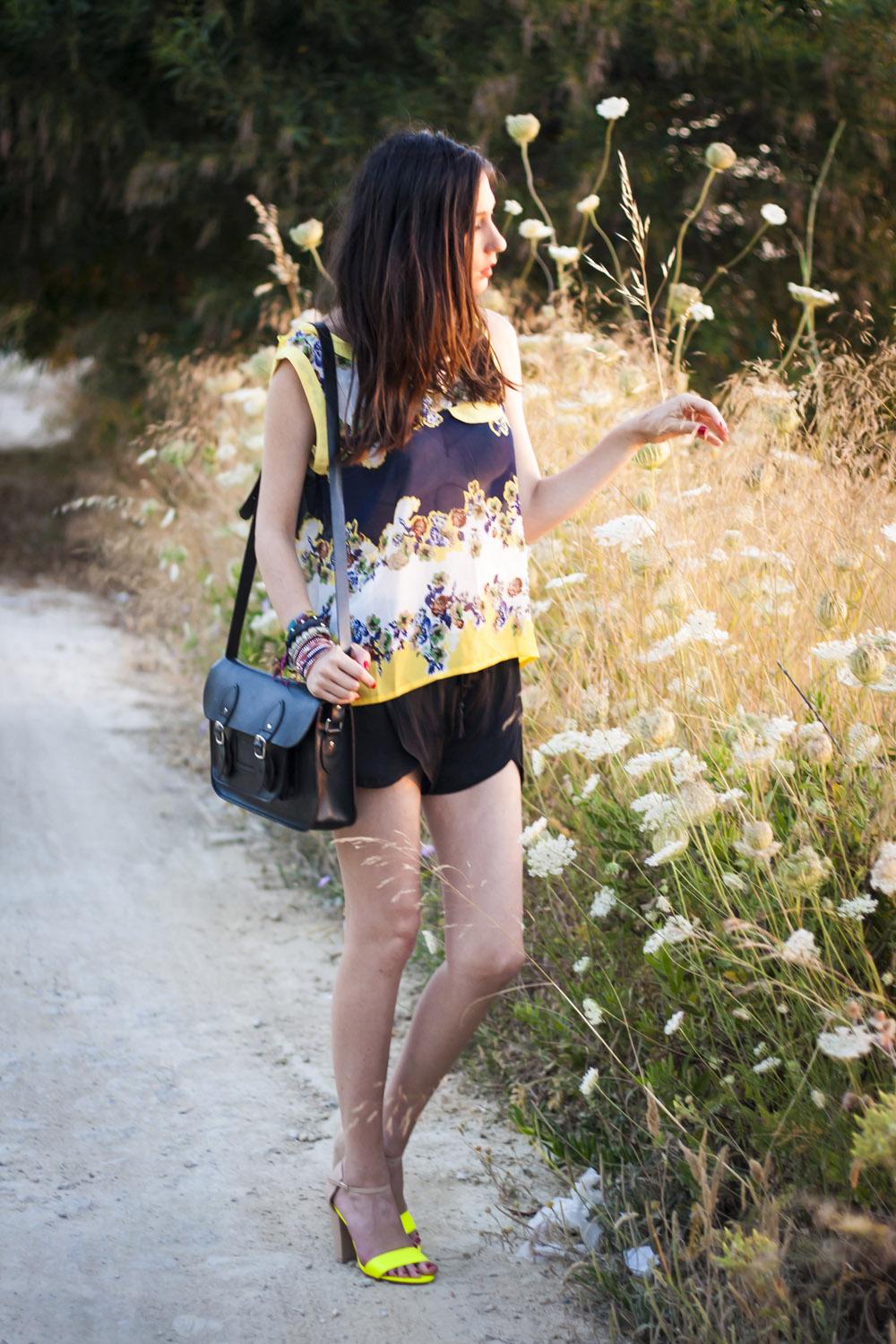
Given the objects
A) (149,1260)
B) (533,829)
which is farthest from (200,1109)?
(533,829)

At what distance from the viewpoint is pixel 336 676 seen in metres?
2.05

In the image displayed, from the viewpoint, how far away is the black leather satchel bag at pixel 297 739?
2113 millimetres

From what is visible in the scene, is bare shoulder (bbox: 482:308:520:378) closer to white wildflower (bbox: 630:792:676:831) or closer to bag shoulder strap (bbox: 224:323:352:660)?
bag shoulder strap (bbox: 224:323:352:660)

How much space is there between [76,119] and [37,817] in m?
5.01

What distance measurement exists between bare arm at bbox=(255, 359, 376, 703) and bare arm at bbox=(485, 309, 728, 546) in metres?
0.41

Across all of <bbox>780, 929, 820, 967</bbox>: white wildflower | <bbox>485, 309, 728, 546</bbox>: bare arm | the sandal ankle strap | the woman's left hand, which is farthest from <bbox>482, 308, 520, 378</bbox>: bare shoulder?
the sandal ankle strap

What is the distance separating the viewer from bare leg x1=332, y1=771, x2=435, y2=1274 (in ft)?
7.25

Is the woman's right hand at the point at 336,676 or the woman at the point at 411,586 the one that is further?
the woman at the point at 411,586

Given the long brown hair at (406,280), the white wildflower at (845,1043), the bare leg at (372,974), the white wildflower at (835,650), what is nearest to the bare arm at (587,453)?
the long brown hair at (406,280)

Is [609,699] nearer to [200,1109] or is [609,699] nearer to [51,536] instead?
[200,1109]

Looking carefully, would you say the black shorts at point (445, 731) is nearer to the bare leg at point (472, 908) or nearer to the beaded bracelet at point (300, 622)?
the bare leg at point (472, 908)

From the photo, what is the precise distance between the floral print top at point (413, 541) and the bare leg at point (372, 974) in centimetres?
21

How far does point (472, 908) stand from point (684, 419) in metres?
0.92

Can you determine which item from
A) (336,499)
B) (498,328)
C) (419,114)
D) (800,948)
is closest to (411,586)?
(336,499)
